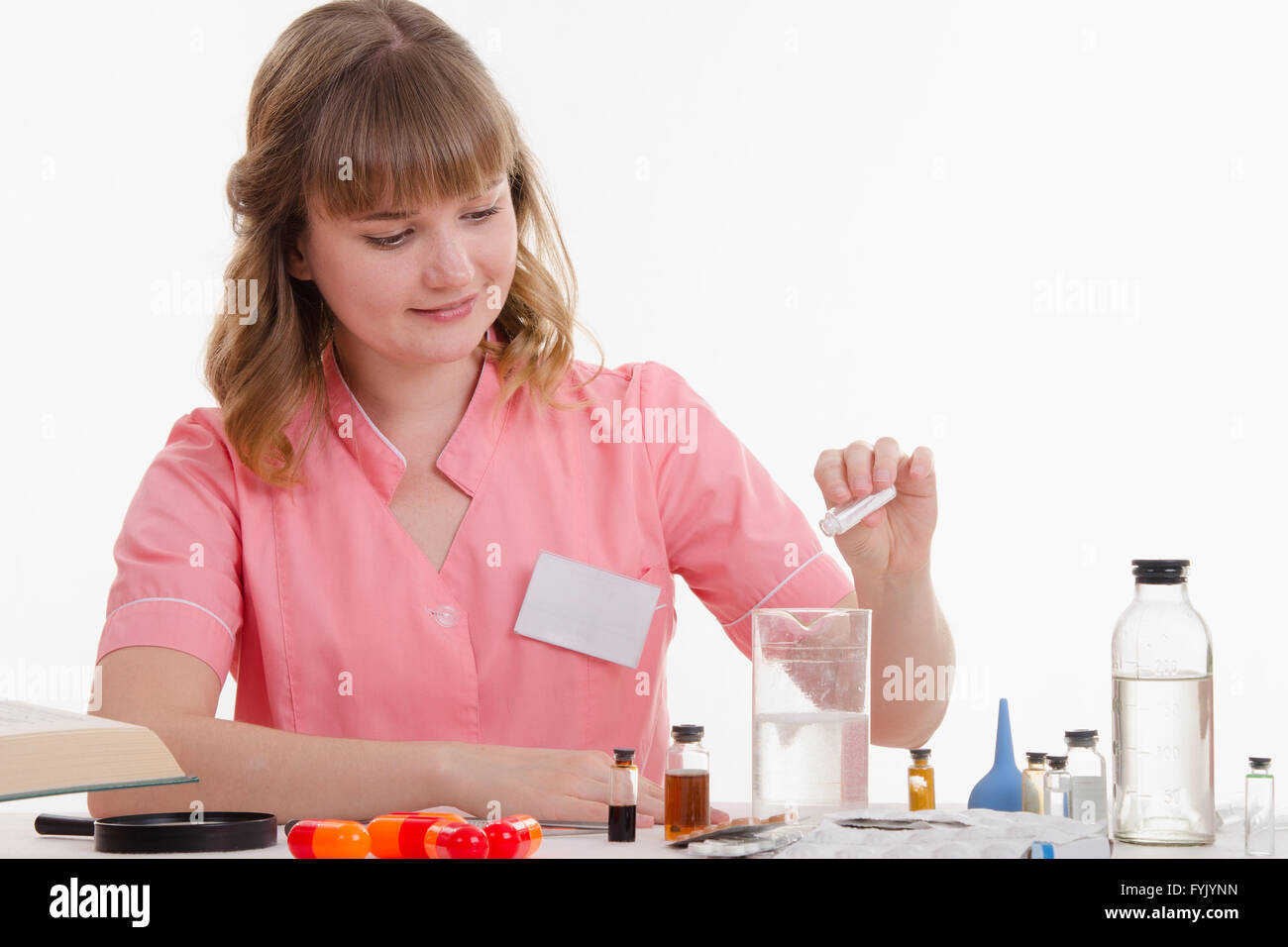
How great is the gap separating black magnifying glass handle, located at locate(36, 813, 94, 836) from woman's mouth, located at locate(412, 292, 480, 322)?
623 millimetres

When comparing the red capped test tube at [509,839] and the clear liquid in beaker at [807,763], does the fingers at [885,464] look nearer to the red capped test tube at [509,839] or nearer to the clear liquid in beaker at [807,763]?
the clear liquid in beaker at [807,763]

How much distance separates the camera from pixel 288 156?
1.45m

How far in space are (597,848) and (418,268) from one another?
0.70 meters

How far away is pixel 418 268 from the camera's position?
1.38 meters

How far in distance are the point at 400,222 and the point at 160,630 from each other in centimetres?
49

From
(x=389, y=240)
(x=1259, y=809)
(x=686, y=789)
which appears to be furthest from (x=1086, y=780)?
(x=389, y=240)

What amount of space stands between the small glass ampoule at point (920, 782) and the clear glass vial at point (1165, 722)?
0.60 feet

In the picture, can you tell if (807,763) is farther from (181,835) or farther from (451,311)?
(451,311)

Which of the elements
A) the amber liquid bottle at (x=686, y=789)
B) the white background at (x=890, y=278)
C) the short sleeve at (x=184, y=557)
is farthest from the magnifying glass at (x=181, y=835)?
the white background at (x=890, y=278)

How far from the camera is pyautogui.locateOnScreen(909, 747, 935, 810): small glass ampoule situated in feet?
3.51

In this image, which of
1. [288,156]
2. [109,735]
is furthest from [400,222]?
[109,735]

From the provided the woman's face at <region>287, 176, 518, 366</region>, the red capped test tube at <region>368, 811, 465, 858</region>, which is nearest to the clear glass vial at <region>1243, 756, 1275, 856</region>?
the red capped test tube at <region>368, 811, 465, 858</region>
